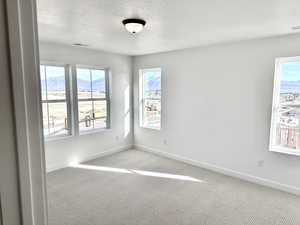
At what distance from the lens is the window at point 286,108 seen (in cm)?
313

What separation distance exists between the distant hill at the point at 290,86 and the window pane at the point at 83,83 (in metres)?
3.92

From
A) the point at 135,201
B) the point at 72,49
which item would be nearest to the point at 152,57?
the point at 72,49

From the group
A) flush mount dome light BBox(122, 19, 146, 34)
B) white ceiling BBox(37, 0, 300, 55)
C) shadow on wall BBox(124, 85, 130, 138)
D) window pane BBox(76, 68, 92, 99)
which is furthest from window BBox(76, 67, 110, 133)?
flush mount dome light BBox(122, 19, 146, 34)

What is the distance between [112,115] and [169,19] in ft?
10.4

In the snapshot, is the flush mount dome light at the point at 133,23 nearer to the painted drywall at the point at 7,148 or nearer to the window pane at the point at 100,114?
the painted drywall at the point at 7,148

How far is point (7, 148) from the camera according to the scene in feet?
1.33

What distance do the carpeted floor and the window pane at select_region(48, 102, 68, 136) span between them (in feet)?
2.83

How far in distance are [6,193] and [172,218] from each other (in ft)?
8.42

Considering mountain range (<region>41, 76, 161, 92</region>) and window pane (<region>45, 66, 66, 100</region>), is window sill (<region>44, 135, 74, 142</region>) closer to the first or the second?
window pane (<region>45, 66, 66, 100</region>)

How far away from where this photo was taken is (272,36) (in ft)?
10.3

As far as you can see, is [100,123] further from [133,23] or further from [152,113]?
[133,23]

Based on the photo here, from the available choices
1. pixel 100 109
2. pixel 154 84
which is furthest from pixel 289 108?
pixel 100 109

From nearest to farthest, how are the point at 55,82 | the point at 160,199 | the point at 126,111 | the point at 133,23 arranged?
the point at 133,23 < the point at 160,199 < the point at 55,82 < the point at 126,111

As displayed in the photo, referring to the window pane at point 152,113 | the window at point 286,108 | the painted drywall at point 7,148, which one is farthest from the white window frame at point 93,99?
the painted drywall at point 7,148
